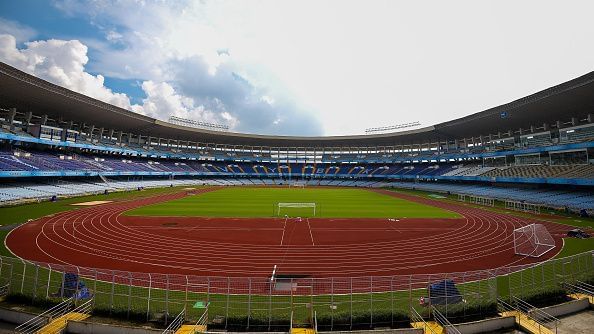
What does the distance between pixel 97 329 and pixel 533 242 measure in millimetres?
22075

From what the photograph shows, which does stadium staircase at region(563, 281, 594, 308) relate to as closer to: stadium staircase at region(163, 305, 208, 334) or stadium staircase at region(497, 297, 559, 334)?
stadium staircase at region(497, 297, 559, 334)

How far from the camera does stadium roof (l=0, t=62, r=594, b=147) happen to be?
3331 cm

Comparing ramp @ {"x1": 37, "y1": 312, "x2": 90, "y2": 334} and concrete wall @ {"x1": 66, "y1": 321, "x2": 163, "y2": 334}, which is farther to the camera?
concrete wall @ {"x1": 66, "y1": 321, "x2": 163, "y2": 334}

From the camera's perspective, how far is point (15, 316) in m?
9.00

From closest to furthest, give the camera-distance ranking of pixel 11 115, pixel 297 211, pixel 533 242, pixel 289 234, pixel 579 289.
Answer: pixel 579 289 → pixel 533 242 → pixel 289 234 → pixel 297 211 → pixel 11 115

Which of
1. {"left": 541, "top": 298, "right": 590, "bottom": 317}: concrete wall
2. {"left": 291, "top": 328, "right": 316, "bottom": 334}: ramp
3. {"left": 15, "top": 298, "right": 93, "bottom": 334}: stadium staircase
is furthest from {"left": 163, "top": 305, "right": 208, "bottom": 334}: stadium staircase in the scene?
{"left": 541, "top": 298, "right": 590, "bottom": 317}: concrete wall

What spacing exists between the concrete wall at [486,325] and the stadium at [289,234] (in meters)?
0.17

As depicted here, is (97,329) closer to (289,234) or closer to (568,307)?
(289,234)

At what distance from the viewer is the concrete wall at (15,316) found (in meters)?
8.86

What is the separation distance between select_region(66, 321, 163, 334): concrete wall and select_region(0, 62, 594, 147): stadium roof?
116ft

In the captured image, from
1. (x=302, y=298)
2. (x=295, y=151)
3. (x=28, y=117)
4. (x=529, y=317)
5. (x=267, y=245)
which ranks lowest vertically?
(x=302, y=298)

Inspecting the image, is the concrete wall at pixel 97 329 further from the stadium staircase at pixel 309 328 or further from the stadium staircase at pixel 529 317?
the stadium staircase at pixel 529 317

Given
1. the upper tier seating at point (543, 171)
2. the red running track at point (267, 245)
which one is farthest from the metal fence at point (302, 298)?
the upper tier seating at point (543, 171)

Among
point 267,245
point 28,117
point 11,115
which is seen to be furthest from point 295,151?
point 267,245
